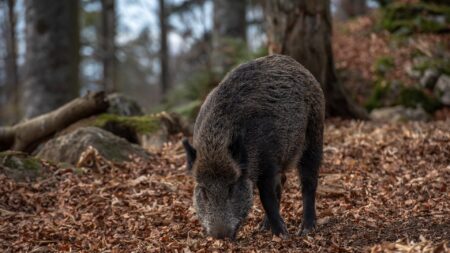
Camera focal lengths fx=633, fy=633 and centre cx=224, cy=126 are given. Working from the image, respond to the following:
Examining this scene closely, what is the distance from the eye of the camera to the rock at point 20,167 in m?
8.60

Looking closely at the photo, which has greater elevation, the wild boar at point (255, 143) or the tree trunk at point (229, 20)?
the tree trunk at point (229, 20)

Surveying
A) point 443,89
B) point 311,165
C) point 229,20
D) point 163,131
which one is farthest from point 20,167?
point 229,20

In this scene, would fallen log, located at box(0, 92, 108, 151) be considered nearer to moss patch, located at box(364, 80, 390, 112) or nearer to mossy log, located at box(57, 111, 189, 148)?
mossy log, located at box(57, 111, 189, 148)

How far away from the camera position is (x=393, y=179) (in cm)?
833

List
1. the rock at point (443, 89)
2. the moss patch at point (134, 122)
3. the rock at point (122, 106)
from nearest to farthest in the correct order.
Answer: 1. the moss patch at point (134, 122)
2. the rock at point (122, 106)
3. the rock at point (443, 89)

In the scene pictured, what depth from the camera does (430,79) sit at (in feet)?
45.8

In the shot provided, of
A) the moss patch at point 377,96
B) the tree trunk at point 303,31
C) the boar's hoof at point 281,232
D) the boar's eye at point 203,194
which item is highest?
the tree trunk at point 303,31

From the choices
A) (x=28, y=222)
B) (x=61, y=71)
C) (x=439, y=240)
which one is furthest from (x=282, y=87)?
(x=61, y=71)

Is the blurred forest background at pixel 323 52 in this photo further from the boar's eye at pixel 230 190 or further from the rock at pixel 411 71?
the boar's eye at pixel 230 190

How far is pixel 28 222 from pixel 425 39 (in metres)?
11.4

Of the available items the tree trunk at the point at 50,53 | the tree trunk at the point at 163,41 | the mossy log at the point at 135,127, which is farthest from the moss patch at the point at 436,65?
the tree trunk at the point at 163,41

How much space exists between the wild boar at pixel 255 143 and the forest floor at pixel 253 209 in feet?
1.05

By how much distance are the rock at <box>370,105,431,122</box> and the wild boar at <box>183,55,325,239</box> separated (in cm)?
670

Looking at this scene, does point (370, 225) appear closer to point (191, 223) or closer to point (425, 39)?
point (191, 223)
